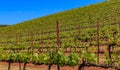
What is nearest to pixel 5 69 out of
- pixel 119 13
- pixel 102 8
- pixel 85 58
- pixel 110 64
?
pixel 85 58

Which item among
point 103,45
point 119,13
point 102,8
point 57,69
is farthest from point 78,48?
point 102,8

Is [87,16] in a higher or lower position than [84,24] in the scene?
higher

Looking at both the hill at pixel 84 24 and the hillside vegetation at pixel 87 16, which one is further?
the hillside vegetation at pixel 87 16

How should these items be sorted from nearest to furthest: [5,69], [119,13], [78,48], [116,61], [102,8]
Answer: [116,61]
[5,69]
[78,48]
[119,13]
[102,8]

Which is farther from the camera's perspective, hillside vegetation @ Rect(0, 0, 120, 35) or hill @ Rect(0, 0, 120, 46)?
hillside vegetation @ Rect(0, 0, 120, 35)

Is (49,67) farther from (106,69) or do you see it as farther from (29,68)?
(106,69)

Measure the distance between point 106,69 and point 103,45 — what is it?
8.10m

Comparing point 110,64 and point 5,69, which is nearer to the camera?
point 110,64

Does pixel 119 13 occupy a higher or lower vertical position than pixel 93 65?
higher

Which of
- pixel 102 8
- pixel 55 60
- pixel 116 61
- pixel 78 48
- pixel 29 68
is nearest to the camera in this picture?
pixel 116 61

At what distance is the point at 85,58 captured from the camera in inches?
558

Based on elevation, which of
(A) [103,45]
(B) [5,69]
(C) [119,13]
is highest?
(C) [119,13]

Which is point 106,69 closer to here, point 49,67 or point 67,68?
point 67,68

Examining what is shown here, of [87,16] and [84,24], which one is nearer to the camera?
[84,24]
